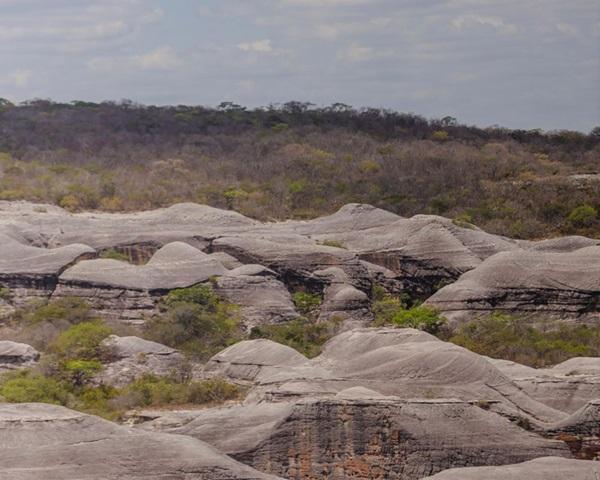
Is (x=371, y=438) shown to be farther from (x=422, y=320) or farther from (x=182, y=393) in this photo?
(x=422, y=320)

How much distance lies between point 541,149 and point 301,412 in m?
55.6

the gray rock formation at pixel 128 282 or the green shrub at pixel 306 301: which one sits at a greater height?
the gray rock formation at pixel 128 282

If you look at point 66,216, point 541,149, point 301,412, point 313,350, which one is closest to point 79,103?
point 541,149

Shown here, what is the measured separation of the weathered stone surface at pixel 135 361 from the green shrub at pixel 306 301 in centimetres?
747

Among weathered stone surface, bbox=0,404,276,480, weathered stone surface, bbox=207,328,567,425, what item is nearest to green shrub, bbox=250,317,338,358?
weathered stone surface, bbox=207,328,567,425

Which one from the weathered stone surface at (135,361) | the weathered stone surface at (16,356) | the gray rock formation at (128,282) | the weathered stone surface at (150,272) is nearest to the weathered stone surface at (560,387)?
the weathered stone surface at (135,361)

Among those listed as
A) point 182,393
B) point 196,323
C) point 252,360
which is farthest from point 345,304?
point 182,393

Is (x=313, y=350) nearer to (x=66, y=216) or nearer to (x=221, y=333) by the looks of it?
(x=221, y=333)

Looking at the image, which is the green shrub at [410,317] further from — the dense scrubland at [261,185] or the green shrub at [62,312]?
the green shrub at [62,312]

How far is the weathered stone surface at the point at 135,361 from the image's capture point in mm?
35031

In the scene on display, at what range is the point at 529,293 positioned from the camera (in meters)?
41.8

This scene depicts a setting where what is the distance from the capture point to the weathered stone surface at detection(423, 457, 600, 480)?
863 inches

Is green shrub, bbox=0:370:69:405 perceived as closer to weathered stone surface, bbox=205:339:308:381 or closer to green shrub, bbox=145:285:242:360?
weathered stone surface, bbox=205:339:308:381

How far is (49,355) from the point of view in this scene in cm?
3647
